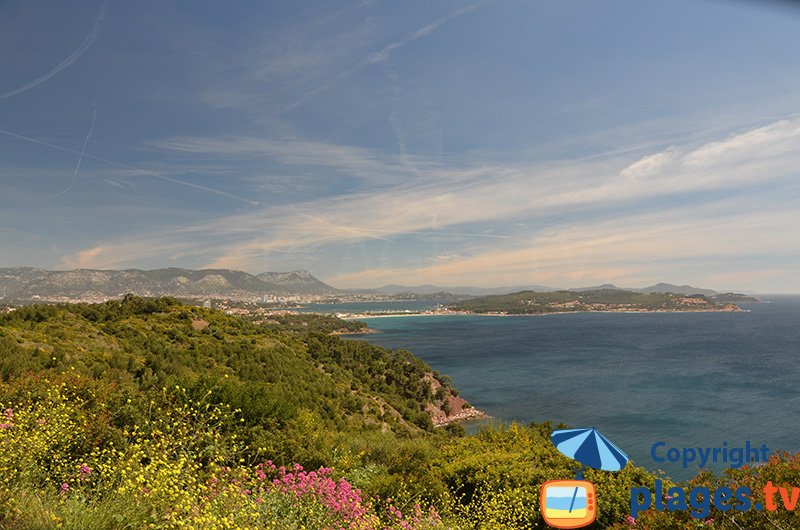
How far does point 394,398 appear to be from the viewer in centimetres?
4659

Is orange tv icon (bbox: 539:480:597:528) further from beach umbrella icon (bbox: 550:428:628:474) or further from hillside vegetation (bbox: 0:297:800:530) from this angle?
hillside vegetation (bbox: 0:297:800:530)

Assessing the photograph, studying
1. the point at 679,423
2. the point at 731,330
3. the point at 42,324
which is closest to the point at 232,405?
the point at 42,324

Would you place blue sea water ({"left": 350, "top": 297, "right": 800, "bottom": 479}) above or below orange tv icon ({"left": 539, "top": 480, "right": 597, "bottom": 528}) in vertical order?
below

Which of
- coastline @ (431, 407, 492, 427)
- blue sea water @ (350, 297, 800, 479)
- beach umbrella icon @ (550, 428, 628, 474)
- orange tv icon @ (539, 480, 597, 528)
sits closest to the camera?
orange tv icon @ (539, 480, 597, 528)

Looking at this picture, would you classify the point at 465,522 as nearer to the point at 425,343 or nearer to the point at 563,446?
the point at 563,446

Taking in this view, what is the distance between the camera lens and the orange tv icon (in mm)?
8570

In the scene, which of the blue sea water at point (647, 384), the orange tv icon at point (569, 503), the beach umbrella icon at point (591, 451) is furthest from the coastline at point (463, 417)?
the orange tv icon at point (569, 503)

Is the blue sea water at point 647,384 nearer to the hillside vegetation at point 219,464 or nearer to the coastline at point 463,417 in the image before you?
the coastline at point 463,417

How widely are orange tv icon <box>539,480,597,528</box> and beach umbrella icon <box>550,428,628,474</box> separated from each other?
56cm

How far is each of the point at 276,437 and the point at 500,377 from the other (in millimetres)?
61885

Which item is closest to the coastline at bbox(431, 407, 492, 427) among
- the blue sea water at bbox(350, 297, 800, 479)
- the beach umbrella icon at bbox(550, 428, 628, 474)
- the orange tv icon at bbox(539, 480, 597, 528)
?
the blue sea water at bbox(350, 297, 800, 479)

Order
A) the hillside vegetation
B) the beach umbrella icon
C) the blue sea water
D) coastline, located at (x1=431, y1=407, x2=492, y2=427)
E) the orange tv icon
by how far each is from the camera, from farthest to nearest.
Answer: coastline, located at (x1=431, y1=407, x2=492, y2=427)
the blue sea water
the beach umbrella icon
the orange tv icon
the hillside vegetation

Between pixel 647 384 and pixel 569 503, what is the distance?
6325 centimetres

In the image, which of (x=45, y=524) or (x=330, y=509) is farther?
(x=330, y=509)
